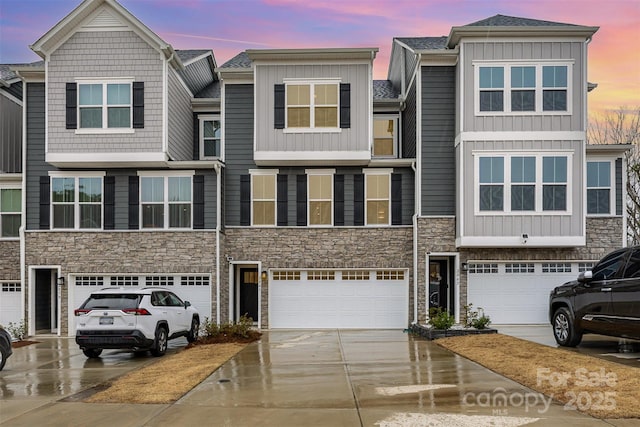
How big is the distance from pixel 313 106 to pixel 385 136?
386 centimetres

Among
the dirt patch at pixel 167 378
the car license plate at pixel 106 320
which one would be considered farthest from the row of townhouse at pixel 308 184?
the car license plate at pixel 106 320

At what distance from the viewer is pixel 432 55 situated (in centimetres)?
2006

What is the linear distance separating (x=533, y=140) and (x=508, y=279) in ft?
14.7

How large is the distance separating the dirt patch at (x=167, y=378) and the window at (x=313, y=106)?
8031 millimetres

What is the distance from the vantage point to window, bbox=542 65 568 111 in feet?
63.1

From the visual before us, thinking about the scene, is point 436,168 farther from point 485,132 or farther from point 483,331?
point 483,331

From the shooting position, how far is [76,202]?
2044 centimetres

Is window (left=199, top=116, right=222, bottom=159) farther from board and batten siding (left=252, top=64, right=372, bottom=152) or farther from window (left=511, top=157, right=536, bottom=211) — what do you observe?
window (left=511, top=157, right=536, bottom=211)

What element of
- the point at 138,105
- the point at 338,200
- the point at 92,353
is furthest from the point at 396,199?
the point at 92,353

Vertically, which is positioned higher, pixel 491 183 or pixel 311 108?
pixel 311 108

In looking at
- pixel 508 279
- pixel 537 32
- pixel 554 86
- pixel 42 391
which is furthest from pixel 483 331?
pixel 42 391

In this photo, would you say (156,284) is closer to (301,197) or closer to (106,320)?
(301,197)

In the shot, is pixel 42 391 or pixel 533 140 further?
pixel 533 140

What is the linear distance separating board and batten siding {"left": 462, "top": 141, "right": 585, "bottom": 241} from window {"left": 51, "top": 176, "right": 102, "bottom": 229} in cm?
1177
